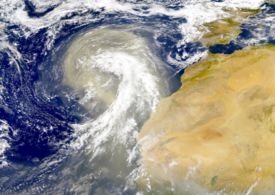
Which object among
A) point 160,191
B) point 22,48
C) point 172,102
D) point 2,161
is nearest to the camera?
point 160,191

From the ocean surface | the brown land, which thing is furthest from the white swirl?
the brown land

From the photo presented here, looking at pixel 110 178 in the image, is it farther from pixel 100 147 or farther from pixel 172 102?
pixel 172 102

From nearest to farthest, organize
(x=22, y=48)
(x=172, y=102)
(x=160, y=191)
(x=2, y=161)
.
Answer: (x=160, y=191), (x=2, y=161), (x=172, y=102), (x=22, y=48)

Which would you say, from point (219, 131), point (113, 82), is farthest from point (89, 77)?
point (219, 131)

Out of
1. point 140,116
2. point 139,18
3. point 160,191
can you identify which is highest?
point 139,18

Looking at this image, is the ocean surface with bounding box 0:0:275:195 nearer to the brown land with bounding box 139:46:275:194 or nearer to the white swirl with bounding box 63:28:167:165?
the white swirl with bounding box 63:28:167:165

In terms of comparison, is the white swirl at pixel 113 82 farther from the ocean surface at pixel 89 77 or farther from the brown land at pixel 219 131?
the brown land at pixel 219 131

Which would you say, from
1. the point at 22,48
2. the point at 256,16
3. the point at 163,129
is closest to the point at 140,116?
the point at 163,129

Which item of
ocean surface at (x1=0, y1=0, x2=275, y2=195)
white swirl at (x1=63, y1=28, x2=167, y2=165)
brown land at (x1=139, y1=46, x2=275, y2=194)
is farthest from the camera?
white swirl at (x1=63, y1=28, x2=167, y2=165)

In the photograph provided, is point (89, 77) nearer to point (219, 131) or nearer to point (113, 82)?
point (113, 82)
